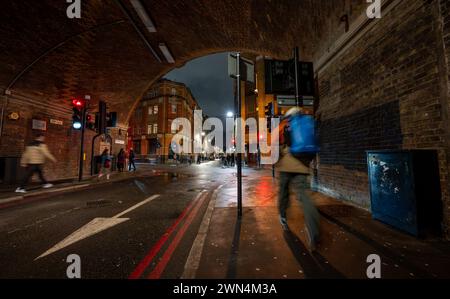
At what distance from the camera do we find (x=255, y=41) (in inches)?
419

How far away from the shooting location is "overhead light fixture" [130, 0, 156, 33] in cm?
840

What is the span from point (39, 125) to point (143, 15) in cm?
767

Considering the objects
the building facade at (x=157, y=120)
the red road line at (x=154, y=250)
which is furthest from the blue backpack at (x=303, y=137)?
the building facade at (x=157, y=120)

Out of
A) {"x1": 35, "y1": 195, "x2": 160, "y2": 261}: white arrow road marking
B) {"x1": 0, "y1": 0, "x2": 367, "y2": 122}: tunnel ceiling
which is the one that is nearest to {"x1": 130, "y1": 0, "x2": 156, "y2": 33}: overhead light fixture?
{"x1": 0, "y1": 0, "x2": 367, "y2": 122}: tunnel ceiling

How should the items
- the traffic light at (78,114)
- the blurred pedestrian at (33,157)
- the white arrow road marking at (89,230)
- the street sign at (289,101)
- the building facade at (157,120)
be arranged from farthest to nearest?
1. the building facade at (157,120)
2. the traffic light at (78,114)
3. the blurred pedestrian at (33,157)
4. the street sign at (289,101)
5. the white arrow road marking at (89,230)

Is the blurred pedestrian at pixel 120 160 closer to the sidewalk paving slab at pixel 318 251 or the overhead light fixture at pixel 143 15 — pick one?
the overhead light fixture at pixel 143 15

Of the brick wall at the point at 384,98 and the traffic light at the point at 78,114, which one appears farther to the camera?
the traffic light at the point at 78,114

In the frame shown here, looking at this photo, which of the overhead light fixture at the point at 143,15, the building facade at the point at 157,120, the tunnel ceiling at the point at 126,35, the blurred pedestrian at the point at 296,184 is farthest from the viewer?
the building facade at the point at 157,120

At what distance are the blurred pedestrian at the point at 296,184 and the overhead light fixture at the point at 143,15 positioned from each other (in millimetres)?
8924

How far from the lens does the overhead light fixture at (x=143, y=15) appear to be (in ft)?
27.5

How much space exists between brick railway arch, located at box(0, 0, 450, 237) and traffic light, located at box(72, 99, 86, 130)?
88.4 inches

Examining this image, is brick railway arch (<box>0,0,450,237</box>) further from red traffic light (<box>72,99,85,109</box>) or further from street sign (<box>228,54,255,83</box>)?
street sign (<box>228,54,255,83</box>)

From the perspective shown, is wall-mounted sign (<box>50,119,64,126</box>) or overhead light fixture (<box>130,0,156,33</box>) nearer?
overhead light fixture (<box>130,0,156,33</box>)
